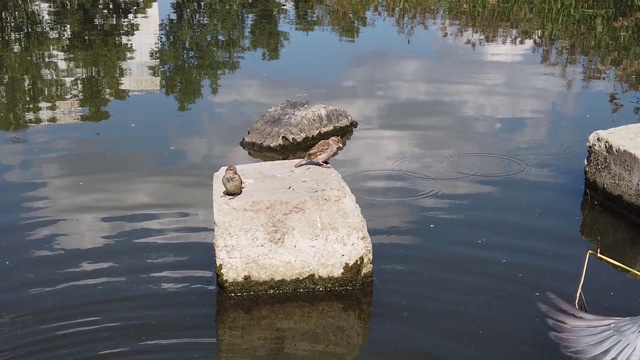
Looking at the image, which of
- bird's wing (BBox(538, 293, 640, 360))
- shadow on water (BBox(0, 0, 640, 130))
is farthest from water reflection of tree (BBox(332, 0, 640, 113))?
bird's wing (BBox(538, 293, 640, 360))

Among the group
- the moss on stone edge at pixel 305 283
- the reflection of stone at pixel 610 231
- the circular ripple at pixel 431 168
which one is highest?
the circular ripple at pixel 431 168

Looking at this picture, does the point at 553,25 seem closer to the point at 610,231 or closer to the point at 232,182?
the point at 610,231

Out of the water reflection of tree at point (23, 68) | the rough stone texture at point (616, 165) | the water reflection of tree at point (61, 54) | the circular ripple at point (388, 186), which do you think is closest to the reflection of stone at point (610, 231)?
the rough stone texture at point (616, 165)

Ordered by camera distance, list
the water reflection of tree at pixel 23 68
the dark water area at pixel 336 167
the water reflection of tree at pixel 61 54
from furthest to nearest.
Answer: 1. the water reflection of tree at pixel 61 54
2. the water reflection of tree at pixel 23 68
3. the dark water area at pixel 336 167

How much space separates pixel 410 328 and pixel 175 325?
180cm

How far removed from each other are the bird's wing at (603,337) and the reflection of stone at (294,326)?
1600mm

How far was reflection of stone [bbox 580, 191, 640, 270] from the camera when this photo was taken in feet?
26.1

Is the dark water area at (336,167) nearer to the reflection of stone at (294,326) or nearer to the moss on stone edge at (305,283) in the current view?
the reflection of stone at (294,326)

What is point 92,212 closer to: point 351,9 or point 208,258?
point 208,258

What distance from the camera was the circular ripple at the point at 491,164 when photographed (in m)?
9.78

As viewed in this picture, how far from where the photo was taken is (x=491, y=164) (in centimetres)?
1006

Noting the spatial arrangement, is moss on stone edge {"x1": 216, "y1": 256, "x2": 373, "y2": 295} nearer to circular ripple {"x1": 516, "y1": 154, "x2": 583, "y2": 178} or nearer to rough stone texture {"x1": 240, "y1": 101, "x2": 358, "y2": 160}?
circular ripple {"x1": 516, "y1": 154, "x2": 583, "y2": 178}

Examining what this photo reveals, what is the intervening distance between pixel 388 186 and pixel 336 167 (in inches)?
37.6

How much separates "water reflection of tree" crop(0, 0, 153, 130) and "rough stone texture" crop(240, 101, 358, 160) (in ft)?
8.38
